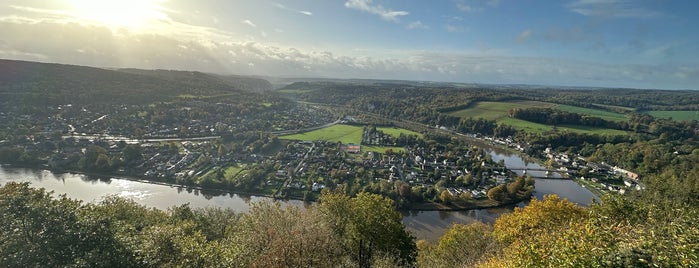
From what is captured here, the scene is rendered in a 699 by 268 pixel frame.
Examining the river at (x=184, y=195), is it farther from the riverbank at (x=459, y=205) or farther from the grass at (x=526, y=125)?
the grass at (x=526, y=125)

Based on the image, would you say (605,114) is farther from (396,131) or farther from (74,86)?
(74,86)

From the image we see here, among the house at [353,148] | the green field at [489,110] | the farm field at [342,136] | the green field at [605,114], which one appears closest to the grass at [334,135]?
the farm field at [342,136]

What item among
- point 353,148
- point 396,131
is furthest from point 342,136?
point 396,131

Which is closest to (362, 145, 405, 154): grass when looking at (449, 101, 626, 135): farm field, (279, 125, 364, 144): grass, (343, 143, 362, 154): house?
(343, 143, 362, 154): house

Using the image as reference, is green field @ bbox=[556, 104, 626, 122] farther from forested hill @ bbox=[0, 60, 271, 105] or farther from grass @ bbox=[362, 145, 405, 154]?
forested hill @ bbox=[0, 60, 271, 105]

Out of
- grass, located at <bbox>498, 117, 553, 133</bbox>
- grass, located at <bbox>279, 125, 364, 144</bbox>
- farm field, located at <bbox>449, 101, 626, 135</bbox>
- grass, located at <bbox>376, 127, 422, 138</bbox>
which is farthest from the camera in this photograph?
Answer: grass, located at <bbox>498, 117, 553, 133</bbox>

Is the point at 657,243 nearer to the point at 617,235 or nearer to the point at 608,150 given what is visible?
the point at 617,235
